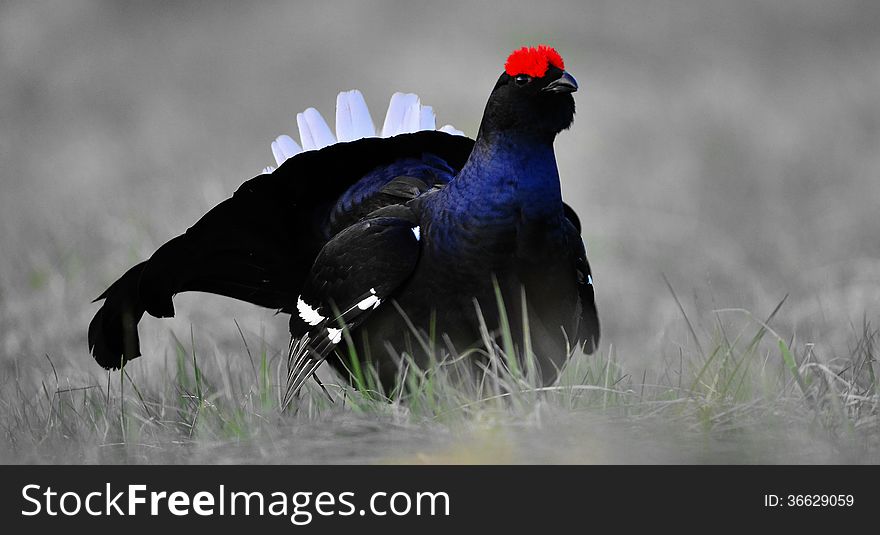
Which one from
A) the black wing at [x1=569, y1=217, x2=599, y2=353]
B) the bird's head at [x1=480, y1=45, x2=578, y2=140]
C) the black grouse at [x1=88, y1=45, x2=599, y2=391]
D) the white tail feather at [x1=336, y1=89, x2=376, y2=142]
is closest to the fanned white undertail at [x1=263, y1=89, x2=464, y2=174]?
the white tail feather at [x1=336, y1=89, x2=376, y2=142]

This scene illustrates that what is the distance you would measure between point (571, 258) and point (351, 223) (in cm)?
85

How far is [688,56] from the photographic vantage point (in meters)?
9.91

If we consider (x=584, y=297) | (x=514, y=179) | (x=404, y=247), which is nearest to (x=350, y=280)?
(x=404, y=247)

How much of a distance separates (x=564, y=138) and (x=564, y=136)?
121 millimetres

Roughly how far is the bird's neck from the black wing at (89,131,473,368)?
29.9 inches

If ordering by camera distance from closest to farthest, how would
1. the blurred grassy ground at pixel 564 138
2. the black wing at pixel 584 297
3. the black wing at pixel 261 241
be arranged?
the black wing at pixel 584 297 < the black wing at pixel 261 241 < the blurred grassy ground at pixel 564 138

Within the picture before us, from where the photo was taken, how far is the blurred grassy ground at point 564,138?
5070mm

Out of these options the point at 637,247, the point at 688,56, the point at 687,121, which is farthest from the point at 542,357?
Result: the point at 688,56

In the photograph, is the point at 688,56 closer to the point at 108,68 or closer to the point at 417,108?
the point at 108,68

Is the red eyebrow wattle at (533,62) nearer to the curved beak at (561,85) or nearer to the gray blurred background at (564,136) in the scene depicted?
the curved beak at (561,85)

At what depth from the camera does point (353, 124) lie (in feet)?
13.9

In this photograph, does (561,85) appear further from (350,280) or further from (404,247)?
(350,280)

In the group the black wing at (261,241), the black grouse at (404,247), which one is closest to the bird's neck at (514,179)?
the black grouse at (404,247)

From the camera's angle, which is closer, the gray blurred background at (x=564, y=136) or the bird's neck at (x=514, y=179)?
the bird's neck at (x=514, y=179)
